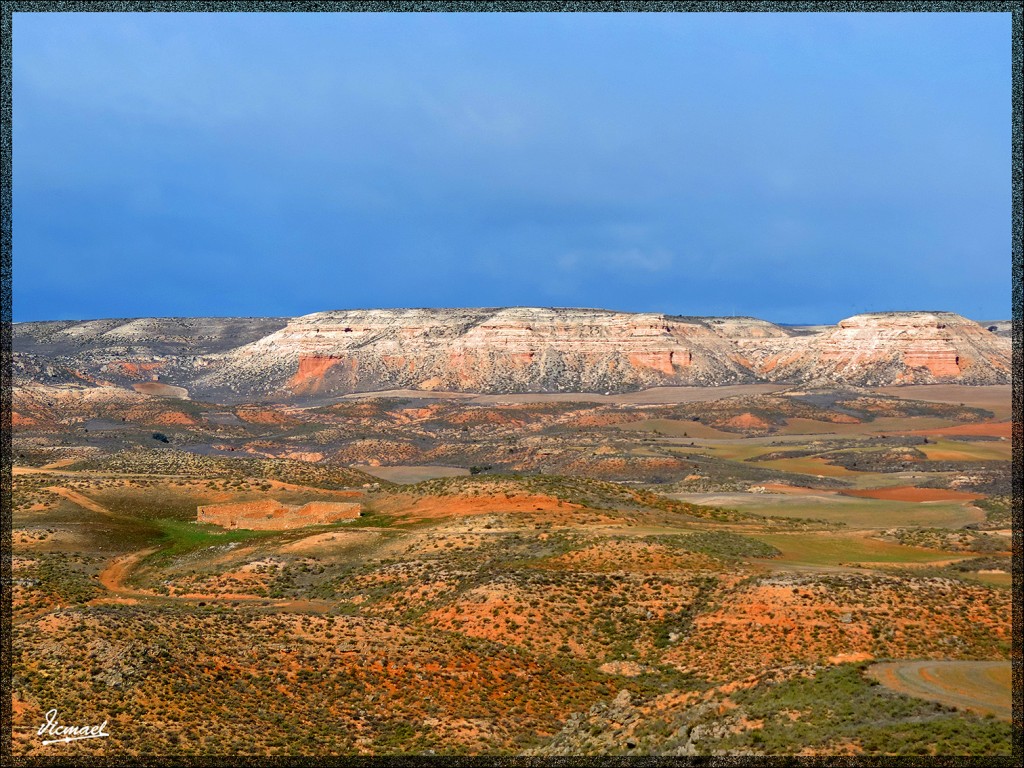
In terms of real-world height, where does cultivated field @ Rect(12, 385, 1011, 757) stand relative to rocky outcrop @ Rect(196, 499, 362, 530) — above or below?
below

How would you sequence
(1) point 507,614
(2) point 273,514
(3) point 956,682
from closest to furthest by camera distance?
(3) point 956,682, (1) point 507,614, (2) point 273,514

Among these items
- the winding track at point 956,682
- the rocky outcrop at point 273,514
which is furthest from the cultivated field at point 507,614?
the rocky outcrop at point 273,514

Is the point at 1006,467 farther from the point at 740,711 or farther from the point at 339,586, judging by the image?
the point at 740,711

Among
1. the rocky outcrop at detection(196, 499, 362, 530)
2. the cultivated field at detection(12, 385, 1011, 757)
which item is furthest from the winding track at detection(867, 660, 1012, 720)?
the rocky outcrop at detection(196, 499, 362, 530)

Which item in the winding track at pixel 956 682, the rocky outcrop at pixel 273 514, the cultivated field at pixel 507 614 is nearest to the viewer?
the winding track at pixel 956 682

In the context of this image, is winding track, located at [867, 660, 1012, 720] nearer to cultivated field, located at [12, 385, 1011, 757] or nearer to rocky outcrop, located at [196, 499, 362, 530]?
cultivated field, located at [12, 385, 1011, 757]

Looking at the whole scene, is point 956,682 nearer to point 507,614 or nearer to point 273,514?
point 507,614

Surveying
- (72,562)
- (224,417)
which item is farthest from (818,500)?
(224,417)

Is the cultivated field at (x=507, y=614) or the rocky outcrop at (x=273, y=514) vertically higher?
the rocky outcrop at (x=273, y=514)

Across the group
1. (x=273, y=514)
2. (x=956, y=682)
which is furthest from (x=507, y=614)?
(x=273, y=514)

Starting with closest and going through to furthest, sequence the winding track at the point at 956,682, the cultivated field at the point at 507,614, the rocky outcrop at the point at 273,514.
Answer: the winding track at the point at 956,682
the cultivated field at the point at 507,614
the rocky outcrop at the point at 273,514

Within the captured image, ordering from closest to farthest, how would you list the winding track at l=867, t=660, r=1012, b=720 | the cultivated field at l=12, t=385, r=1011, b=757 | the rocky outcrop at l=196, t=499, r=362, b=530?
the winding track at l=867, t=660, r=1012, b=720 < the cultivated field at l=12, t=385, r=1011, b=757 < the rocky outcrop at l=196, t=499, r=362, b=530

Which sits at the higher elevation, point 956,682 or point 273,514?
point 273,514

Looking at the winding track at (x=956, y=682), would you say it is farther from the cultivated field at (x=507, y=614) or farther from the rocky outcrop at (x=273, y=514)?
the rocky outcrop at (x=273, y=514)
